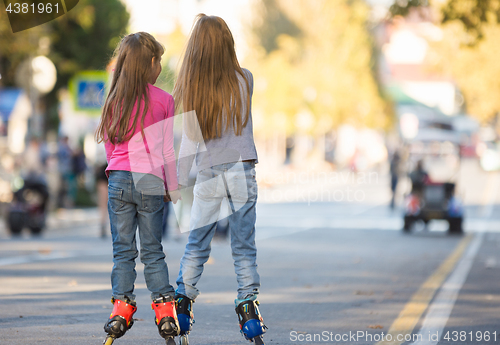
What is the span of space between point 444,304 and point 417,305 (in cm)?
27

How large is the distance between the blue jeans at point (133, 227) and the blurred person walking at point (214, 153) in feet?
0.55

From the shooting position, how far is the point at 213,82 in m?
4.76

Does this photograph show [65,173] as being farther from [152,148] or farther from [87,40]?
[152,148]

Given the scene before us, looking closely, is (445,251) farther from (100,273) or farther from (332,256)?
(100,273)

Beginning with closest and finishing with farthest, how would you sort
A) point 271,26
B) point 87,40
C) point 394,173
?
point 394,173
point 87,40
point 271,26

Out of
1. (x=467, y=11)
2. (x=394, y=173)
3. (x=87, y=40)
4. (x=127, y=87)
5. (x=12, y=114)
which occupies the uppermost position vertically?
(x=87, y=40)

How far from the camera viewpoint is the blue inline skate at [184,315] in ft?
15.5

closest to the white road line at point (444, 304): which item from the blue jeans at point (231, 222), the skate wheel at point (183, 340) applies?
the blue jeans at point (231, 222)

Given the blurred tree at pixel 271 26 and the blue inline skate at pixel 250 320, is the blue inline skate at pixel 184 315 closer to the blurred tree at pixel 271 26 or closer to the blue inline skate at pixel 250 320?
the blue inline skate at pixel 250 320

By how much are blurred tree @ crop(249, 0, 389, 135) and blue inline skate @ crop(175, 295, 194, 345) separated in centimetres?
4219

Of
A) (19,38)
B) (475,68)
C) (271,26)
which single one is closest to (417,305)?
(19,38)

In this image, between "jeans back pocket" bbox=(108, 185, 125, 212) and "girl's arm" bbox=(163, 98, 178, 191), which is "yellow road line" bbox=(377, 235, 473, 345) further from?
"jeans back pocket" bbox=(108, 185, 125, 212)

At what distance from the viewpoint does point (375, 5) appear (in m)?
14.5

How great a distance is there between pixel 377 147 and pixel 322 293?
5515 centimetres
